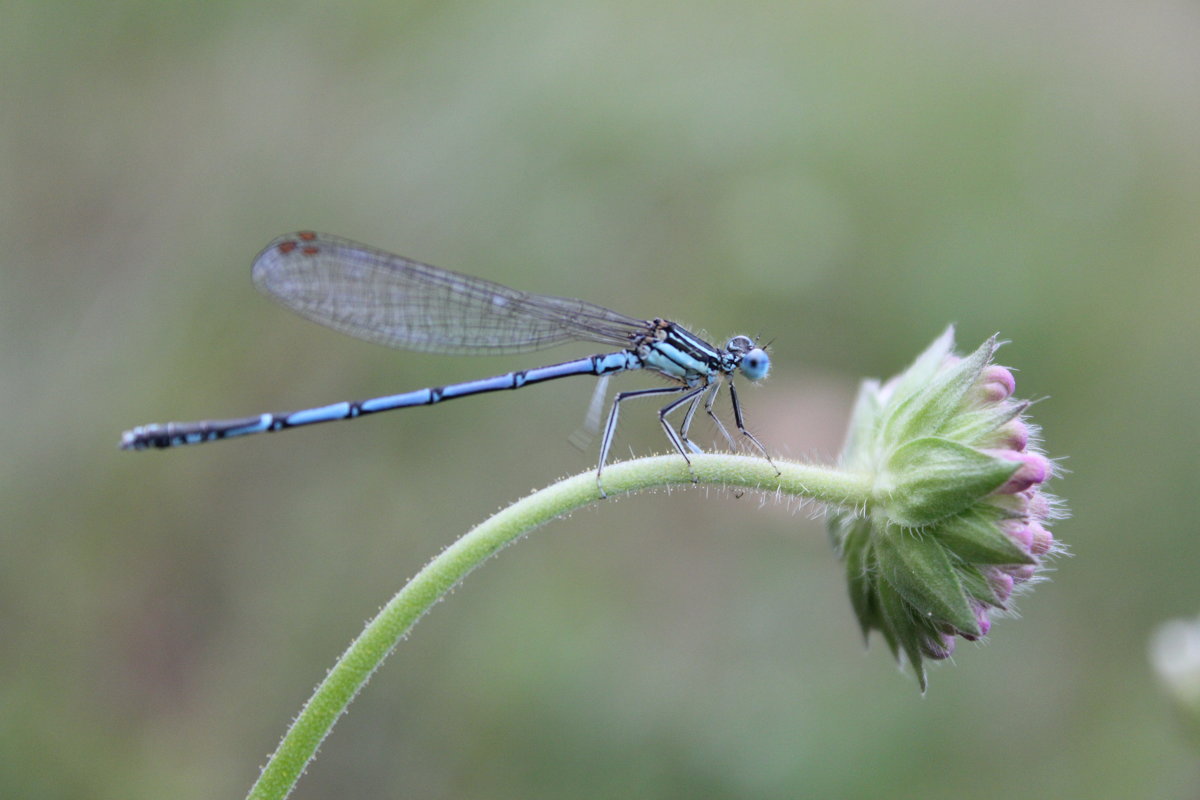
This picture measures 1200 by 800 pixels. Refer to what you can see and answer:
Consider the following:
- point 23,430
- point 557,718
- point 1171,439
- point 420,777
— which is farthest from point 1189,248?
point 23,430

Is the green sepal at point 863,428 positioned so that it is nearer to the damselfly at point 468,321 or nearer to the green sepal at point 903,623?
the green sepal at point 903,623

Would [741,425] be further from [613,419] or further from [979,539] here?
[979,539]

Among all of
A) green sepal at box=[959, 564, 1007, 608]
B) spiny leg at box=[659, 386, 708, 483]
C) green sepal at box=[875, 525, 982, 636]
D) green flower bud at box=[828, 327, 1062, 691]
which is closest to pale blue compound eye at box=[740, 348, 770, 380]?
spiny leg at box=[659, 386, 708, 483]

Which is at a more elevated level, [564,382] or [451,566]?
[564,382]

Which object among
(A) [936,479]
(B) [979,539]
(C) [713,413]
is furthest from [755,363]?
(B) [979,539]

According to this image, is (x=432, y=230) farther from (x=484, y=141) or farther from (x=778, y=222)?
(x=778, y=222)

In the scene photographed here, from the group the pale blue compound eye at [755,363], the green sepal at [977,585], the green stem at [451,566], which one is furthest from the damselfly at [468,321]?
the green sepal at [977,585]
